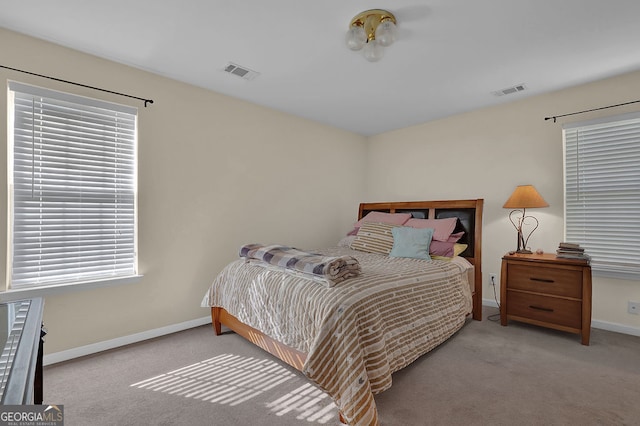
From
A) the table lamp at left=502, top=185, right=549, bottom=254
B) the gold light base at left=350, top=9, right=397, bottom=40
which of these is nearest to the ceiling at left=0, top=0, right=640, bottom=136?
the gold light base at left=350, top=9, right=397, bottom=40

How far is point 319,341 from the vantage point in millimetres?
1621

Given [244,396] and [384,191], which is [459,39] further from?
[244,396]

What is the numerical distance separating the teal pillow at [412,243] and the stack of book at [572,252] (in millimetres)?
1128

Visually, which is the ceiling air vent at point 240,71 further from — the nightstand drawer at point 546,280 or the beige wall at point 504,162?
the nightstand drawer at point 546,280

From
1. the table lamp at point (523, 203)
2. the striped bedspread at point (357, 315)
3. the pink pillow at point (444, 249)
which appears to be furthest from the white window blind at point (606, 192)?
the striped bedspread at point (357, 315)

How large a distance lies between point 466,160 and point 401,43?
206 cm

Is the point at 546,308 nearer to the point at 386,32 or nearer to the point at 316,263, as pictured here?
the point at 316,263

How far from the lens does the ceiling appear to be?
6.29ft

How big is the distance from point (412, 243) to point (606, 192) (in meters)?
1.90

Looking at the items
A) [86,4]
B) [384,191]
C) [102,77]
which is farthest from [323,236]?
[86,4]

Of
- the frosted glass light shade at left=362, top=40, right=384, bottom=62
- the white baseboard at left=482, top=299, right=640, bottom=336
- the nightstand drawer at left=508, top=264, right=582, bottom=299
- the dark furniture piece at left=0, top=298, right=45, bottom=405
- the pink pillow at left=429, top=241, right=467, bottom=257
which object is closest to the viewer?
the dark furniture piece at left=0, top=298, right=45, bottom=405

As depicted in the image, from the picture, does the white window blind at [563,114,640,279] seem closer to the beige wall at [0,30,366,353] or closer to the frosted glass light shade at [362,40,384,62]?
the frosted glass light shade at [362,40,384,62]

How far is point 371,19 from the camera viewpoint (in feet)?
6.45

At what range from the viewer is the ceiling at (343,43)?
1.92 meters
